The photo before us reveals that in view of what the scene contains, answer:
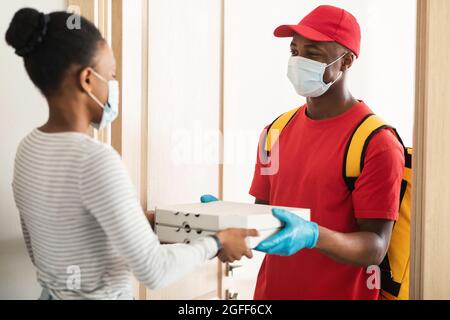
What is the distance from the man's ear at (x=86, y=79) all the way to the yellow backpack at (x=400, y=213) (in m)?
0.74

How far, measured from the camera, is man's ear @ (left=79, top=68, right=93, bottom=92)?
0.93 m

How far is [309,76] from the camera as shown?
1533mm

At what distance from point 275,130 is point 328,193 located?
0.32 meters

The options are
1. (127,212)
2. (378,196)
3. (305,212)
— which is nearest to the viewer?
(127,212)

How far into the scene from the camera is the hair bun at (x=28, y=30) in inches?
35.5

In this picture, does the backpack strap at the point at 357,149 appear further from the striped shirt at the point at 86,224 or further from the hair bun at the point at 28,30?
the hair bun at the point at 28,30

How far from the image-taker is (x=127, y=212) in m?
0.87

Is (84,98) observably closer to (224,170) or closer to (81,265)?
(81,265)

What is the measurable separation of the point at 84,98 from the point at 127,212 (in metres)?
0.23

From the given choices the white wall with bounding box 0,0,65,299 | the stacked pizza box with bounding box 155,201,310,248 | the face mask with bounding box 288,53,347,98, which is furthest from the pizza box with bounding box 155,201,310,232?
the face mask with bounding box 288,53,347,98

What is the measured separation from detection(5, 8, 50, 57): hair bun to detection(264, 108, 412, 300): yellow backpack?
83 centimetres

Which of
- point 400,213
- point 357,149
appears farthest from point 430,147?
point 400,213

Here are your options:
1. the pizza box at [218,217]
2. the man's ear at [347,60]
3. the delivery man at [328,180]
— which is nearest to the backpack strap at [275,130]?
the delivery man at [328,180]
